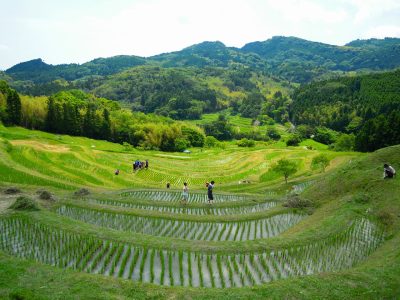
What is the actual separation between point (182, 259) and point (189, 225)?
6.70m

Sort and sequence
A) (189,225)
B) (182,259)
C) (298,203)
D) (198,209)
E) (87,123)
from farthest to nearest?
(87,123) < (198,209) < (298,203) < (189,225) < (182,259)

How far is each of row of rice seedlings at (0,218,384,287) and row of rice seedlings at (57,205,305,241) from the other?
416 cm

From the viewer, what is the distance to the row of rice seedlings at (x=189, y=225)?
2062 cm

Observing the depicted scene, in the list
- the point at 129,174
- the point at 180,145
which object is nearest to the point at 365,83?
the point at 180,145

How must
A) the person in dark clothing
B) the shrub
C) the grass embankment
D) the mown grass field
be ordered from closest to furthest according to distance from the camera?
the mown grass field → the person in dark clothing → the grass embankment → the shrub

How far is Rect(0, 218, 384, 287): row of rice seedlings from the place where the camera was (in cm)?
1412

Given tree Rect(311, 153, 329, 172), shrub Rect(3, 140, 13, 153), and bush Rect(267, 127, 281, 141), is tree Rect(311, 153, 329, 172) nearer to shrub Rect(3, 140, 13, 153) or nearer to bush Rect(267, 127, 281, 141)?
shrub Rect(3, 140, 13, 153)

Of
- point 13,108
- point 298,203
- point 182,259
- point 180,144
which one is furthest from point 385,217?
point 180,144

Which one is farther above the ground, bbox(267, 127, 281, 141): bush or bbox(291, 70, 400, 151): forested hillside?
bbox(291, 70, 400, 151): forested hillside

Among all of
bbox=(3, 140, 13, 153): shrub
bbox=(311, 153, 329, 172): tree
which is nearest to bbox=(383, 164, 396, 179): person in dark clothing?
bbox=(311, 153, 329, 172): tree

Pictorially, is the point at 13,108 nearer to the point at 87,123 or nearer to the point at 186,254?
the point at 87,123

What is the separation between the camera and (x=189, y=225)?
22.3m

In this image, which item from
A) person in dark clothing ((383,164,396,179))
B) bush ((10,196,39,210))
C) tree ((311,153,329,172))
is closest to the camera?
bush ((10,196,39,210))

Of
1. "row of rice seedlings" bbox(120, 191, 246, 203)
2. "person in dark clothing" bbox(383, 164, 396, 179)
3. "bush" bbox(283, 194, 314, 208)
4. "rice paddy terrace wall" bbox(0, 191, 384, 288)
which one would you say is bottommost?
"row of rice seedlings" bbox(120, 191, 246, 203)
